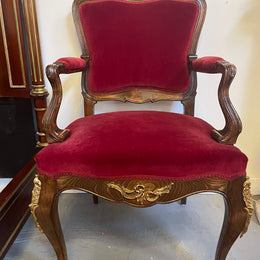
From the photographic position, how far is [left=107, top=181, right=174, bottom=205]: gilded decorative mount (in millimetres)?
762

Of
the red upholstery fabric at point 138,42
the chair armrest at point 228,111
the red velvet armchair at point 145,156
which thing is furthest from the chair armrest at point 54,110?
the chair armrest at point 228,111

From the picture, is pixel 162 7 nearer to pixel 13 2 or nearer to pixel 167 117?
pixel 167 117

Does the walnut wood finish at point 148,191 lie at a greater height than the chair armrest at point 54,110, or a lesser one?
lesser

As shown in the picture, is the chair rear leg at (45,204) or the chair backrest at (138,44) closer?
the chair rear leg at (45,204)

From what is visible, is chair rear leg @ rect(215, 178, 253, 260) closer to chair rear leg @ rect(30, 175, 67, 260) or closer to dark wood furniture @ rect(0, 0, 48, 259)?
chair rear leg @ rect(30, 175, 67, 260)

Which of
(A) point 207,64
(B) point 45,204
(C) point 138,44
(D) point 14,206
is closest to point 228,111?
(A) point 207,64

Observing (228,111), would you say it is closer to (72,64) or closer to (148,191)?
(148,191)

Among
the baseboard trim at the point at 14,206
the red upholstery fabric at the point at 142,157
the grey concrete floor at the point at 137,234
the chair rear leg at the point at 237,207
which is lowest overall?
the grey concrete floor at the point at 137,234

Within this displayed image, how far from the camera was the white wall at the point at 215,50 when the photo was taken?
1.20 meters

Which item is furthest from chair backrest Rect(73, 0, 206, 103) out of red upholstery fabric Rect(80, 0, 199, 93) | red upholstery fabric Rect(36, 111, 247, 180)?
red upholstery fabric Rect(36, 111, 247, 180)

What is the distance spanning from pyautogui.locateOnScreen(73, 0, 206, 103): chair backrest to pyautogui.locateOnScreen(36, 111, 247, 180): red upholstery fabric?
1.28ft

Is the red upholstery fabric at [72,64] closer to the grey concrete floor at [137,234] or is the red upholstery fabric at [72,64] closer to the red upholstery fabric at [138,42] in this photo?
the red upholstery fabric at [138,42]

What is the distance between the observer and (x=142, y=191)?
2.51 feet

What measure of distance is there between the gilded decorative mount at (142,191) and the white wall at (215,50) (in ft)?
2.19
